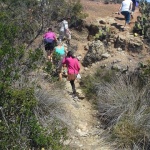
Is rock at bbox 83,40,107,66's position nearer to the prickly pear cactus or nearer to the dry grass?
the prickly pear cactus

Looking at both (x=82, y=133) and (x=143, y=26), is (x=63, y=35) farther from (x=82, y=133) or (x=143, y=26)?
(x=82, y=133)

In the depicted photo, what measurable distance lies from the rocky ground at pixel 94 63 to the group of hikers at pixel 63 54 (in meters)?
0.49

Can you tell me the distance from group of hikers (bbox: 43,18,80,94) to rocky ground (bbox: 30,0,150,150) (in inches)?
19.3

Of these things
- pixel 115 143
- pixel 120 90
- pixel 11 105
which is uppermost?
pixel 11 105

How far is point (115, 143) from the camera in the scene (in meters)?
7.70

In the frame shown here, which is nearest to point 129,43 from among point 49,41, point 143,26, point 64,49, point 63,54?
point 143,26

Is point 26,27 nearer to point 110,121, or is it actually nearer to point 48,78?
point 48,78

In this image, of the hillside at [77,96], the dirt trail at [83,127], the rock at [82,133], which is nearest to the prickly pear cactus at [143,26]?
the hillside at [77,96]

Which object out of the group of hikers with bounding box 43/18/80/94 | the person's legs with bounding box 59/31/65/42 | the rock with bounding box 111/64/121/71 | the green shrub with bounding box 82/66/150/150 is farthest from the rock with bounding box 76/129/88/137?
the person's legs with bounding box 59/31/65/42

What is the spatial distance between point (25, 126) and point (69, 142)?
5.39ft

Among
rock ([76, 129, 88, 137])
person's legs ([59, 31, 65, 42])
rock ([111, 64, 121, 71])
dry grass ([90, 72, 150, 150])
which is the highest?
person's legs ([59, 31, 65, 42])

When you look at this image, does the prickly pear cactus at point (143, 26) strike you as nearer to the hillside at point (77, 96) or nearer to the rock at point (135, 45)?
the hillside at point (77, 96)

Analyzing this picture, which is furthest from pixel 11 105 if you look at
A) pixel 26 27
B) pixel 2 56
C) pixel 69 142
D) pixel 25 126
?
pixel 26 27

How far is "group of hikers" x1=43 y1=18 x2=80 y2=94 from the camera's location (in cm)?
973
